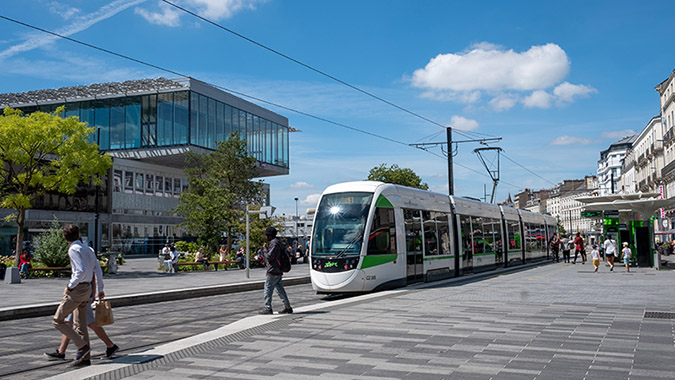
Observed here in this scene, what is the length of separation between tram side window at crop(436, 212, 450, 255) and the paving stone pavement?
737 centimetres

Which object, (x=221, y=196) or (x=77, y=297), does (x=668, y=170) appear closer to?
(x=221, y=196)

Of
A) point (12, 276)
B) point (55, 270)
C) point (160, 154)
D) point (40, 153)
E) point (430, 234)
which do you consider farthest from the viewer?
point (160, 154)

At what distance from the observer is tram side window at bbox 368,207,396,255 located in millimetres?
16438

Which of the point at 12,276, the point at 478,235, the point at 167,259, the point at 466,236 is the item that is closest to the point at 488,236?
the point at 478,235

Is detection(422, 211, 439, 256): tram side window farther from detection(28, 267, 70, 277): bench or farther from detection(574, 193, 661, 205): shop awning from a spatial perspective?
detection(28, 267, 70, 277): bench

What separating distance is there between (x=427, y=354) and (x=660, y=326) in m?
4.54

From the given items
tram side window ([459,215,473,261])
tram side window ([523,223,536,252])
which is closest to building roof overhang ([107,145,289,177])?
tram side window ([523,223,536,252])

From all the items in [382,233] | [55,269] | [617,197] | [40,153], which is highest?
[40,153]

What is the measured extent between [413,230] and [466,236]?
223 inches

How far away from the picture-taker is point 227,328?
31.9ft

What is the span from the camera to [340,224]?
Answer: 54.2ft

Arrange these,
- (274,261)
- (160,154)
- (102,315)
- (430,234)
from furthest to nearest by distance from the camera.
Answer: (160,154), (430,234), (274,261), (102,315)

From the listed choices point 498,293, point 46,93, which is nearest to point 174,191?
point 46,93

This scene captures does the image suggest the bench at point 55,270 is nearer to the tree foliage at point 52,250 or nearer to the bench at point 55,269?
the bench at point 55,269
